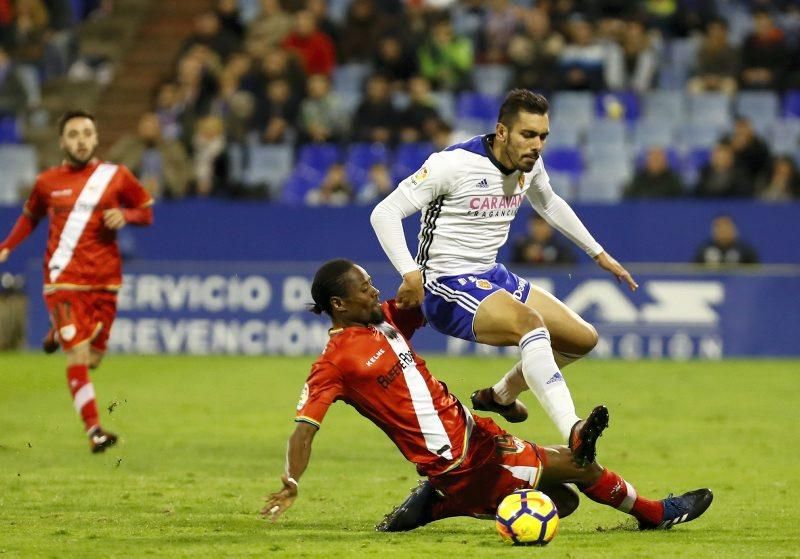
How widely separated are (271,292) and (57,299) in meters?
7.94

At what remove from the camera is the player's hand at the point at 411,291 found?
7926 mm

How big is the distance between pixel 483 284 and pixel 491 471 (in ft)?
4.30

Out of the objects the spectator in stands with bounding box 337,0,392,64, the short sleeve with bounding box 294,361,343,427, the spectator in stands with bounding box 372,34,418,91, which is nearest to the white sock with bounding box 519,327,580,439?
the short sleeve with bounding box 294,361,343,427

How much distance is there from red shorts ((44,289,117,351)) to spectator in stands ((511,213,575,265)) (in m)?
8.55

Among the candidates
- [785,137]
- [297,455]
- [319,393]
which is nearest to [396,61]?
[785,137]

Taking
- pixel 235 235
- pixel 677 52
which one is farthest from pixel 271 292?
pixel 677 52

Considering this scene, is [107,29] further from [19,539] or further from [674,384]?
[19,539]

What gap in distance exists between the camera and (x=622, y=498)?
7633 millimetres

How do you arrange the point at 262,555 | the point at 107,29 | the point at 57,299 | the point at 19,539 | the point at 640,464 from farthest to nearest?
the point at 107,29 → the point at 57,299 → the point at 640,464 → the point at 19,539 → the point at 262,555

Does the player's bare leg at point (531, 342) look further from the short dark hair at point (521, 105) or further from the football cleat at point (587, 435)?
the short dark hair at point (521, 105)

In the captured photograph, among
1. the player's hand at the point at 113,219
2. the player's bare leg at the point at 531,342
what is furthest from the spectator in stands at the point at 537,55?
the player's bare leg at the point at 531,342

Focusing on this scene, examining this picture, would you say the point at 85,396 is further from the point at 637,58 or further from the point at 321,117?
the point at 637,58

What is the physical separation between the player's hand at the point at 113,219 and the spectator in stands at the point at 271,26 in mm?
13608

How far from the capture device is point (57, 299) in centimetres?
1129
